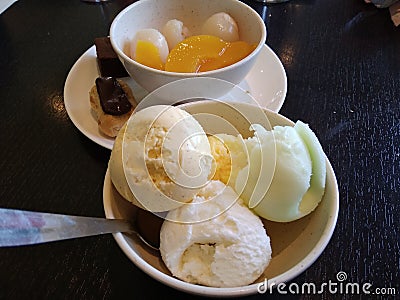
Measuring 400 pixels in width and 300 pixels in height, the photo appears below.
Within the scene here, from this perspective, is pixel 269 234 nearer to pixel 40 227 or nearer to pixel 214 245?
pixel 214 245

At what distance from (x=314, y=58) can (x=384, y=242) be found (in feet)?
1.88

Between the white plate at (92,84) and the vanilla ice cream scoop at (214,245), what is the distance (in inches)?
12.7

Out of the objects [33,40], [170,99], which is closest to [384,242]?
[170,99]

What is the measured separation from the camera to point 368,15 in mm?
1322

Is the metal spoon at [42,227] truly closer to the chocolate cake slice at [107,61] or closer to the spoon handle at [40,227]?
the spoon handle at [40,227]

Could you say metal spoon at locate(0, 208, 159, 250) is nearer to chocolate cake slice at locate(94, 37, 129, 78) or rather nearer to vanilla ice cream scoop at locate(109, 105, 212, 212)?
vanilla ice cream scoop at locate(109, 105, 212, 212)

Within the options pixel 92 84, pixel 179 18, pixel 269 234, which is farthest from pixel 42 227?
pixel 179 18

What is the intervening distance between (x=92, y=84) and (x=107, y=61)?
66mm

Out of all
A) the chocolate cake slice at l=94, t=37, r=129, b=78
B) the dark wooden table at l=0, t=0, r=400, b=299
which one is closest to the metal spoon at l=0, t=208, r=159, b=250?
the dark wooden table at l=0, t=0, r=400, b=299

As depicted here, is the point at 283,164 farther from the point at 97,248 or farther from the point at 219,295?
the point at 97,248

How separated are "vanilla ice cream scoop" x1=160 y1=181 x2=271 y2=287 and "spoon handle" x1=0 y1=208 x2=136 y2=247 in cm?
9

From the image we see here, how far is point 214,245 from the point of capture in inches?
23.7

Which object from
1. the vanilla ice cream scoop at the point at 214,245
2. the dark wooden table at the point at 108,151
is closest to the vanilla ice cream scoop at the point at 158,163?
the vanilla ice cream scoop at the point at 214,245

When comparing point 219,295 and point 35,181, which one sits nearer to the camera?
point 219,295
